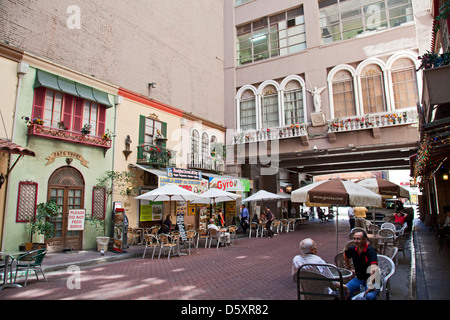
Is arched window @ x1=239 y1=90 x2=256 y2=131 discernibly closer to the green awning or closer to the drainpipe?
the green awning

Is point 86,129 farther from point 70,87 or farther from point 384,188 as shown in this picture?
point 384,188

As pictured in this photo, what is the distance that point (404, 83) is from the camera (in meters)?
17.2

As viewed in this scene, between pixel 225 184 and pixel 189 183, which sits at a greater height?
pixel 225 184

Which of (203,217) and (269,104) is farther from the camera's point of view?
(269,104)

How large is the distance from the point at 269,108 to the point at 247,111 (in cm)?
175

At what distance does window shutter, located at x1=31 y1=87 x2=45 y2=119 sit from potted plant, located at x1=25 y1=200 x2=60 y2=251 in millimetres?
3243

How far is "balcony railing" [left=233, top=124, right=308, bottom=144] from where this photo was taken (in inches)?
754

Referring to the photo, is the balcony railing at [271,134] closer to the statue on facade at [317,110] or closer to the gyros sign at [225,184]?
the statue on facade at [317,110]

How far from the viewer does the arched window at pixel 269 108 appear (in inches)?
832

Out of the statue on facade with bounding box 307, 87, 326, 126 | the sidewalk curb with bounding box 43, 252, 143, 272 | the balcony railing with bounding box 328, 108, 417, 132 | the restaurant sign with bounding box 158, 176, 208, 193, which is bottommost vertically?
the sidewalk curb with bounding box 43, 252, 143, 272

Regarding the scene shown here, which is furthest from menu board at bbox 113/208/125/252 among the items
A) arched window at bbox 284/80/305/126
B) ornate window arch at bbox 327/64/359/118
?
ornate window arch at bbox 327/64/359/118

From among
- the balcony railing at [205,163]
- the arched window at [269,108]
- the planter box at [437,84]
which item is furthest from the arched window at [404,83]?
the planter box at [437,84]

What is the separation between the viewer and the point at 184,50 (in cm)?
1944

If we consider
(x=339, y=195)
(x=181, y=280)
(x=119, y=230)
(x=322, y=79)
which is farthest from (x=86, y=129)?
(x=322, y=79)
